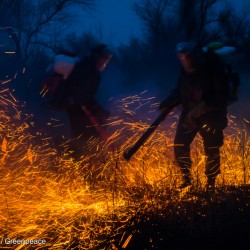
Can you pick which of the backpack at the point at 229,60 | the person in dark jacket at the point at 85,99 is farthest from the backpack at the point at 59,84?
the backpack at the point at 229,60

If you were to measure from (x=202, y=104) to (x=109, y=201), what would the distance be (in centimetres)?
158

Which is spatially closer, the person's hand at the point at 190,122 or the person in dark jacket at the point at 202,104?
the person in dark jacket at the point at 202,104

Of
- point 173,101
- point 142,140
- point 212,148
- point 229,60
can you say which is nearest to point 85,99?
point 142,140

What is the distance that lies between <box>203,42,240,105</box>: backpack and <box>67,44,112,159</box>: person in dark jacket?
1441 mm

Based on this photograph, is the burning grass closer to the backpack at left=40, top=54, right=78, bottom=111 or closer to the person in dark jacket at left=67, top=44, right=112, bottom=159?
the person in dark jacket at left=67, top=44, right=112, bottom=159

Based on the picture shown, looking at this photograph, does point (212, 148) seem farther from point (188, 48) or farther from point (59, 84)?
point (59, 84)

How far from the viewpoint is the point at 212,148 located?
5516 mm

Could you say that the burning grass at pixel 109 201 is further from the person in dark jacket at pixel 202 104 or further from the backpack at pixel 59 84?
the backpack at pixel 59 84

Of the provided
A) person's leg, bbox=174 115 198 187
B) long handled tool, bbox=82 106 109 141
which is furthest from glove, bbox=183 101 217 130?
long handled tool, bbox=82 106 109 141

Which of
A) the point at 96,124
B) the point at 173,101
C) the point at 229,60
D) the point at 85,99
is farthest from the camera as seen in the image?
the point at 96,124

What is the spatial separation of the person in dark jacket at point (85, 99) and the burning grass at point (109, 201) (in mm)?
176

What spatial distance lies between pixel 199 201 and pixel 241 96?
12.5 metres

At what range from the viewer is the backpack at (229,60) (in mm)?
5293

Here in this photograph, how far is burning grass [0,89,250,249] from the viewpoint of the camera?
427 centimetres
